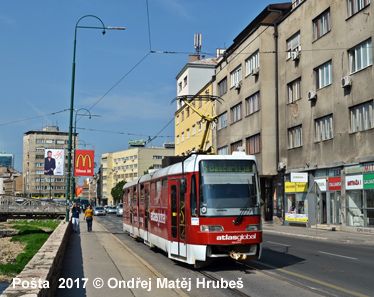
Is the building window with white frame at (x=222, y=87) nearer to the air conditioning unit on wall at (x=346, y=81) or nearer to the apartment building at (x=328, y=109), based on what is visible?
the apartment building at (x=328, y=109)

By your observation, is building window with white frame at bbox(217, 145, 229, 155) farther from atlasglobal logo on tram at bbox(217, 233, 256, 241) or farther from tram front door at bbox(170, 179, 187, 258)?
atlasglobal logo on tram at bbox(217, 233, 256, 241)

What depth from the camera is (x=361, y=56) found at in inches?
1067

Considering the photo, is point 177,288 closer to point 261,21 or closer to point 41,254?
point 41,254

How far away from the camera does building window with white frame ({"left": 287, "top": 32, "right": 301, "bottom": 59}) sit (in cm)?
3478

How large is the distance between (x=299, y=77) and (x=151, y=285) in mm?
27191

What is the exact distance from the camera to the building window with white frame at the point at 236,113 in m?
44.4

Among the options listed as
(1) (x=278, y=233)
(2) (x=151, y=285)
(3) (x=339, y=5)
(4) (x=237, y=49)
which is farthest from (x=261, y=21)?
(2) (x=151, y=285)

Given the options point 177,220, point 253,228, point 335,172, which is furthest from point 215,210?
point 335,172

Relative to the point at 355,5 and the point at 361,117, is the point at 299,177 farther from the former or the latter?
the point at 355,5

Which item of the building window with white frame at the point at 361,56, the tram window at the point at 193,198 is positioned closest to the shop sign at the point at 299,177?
the building window with white frame at the point at 361,56

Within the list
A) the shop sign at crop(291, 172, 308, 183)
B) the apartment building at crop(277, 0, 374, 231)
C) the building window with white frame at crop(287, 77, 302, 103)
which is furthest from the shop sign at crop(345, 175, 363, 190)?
the building window with white frame at crop(287, 77, 302, 103)

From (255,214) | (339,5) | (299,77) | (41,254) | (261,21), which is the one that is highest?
(261,21)

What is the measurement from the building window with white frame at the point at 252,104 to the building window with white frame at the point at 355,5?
12.6m

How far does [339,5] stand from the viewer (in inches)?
1150
